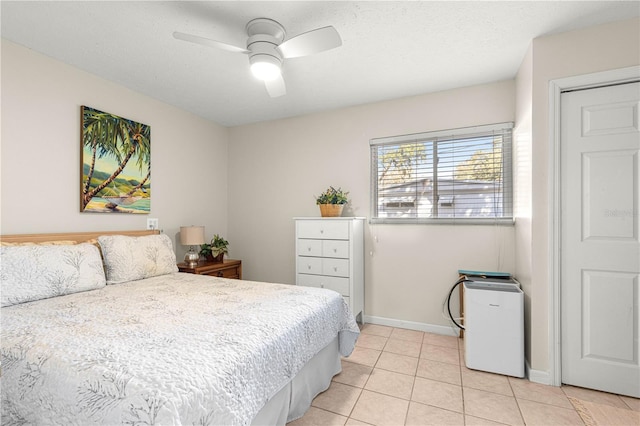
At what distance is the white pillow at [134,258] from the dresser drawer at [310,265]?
1.27 m

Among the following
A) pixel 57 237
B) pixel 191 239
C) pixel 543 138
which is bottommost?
pixel 191 239

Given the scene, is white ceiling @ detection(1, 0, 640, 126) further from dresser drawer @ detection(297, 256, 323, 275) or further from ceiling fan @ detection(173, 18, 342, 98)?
dresser drawer @ detection(297, 256, 323, 275)

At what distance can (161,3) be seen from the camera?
184 cm

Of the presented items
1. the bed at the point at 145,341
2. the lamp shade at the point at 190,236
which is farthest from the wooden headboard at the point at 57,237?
the lamp shade at the point at 190,236

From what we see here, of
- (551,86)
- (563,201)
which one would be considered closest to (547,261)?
(563,201)

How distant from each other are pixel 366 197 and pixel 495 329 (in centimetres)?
177

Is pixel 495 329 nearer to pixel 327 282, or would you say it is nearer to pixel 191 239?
pixel 327 282

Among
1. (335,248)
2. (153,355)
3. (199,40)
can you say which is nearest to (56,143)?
(199,40)

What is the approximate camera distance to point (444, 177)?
3.13 meters

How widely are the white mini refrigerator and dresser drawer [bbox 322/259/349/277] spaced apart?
1.15 metres

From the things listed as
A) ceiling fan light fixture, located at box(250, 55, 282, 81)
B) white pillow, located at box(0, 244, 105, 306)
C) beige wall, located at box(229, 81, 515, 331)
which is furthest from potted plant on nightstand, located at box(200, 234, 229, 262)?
ceiling fan light fixture, located at box(250, 55, 282, 81)

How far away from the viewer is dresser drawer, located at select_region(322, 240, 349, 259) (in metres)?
3.13

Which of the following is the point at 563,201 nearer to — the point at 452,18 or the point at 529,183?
the point at 529,183

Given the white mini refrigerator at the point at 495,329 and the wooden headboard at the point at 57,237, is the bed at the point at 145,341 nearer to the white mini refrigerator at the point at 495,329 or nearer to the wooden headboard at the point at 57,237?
the wooden headboard at the point at 57,237
